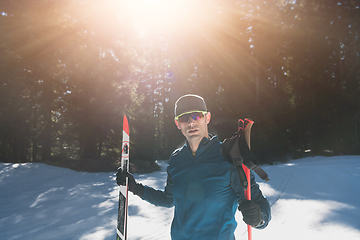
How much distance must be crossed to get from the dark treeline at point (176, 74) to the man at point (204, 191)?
1581 cm

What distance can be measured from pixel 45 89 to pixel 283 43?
24.3 m

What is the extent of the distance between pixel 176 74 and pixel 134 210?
2578 centimetres

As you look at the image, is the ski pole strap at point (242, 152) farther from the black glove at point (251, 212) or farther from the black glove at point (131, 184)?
the black glove at point (131, 184)

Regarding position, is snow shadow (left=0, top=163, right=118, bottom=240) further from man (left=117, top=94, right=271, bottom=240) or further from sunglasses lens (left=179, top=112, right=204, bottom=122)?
sunglasses lens (left=179, top=112, right=204, bottom=122)

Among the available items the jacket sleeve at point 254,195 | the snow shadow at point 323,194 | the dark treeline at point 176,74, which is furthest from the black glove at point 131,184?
the dark treeline at point 176,74

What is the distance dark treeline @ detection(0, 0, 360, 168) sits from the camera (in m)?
15.3

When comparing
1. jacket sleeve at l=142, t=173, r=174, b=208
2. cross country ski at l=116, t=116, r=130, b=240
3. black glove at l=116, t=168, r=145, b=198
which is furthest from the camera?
cross country ski at l=116, t=116, r=130, b=240

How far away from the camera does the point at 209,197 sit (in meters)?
1.67

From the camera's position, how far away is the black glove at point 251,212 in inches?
61.9

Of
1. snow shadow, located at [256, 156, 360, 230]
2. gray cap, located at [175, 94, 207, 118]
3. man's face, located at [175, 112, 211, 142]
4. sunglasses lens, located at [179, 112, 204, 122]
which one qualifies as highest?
gray cap, located at [175, 94, 207, 118]

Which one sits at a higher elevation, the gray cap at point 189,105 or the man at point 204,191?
the gray cap at point 189,105

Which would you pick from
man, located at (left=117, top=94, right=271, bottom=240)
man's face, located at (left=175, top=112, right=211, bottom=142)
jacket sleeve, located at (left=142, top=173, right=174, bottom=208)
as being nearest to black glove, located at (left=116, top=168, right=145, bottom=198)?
jacket sleeve, located at (left=142, top=173, right=174, bottom=208)

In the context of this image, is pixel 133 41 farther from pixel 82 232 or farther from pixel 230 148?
pixel 230 148

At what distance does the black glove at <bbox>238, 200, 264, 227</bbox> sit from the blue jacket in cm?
7
